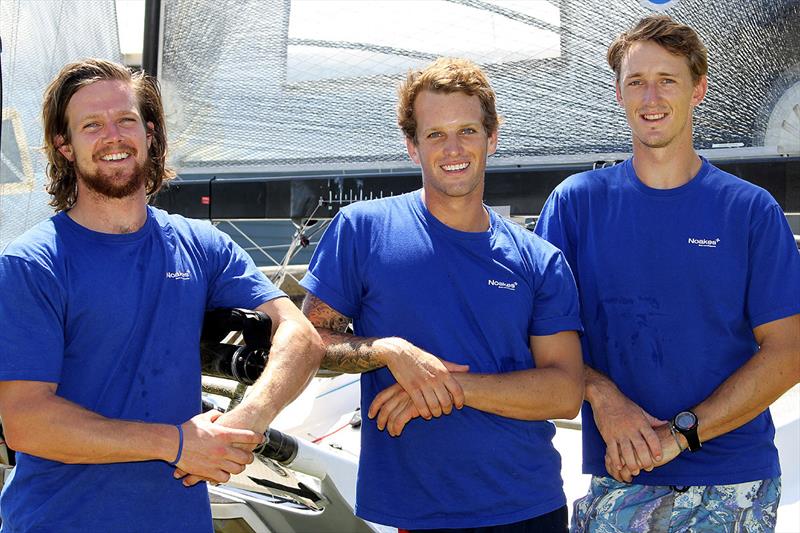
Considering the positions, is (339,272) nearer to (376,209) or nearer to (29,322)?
(376,209)

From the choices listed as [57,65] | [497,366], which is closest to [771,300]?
[497,366]

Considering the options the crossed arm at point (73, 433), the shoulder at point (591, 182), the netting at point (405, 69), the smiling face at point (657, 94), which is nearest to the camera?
the crossed arm at point (73, 433)

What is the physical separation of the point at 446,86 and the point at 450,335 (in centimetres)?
55

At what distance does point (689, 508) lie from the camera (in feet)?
7.41

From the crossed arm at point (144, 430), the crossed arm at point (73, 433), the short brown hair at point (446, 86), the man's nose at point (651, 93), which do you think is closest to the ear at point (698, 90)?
the man's nose at point (651, 93)

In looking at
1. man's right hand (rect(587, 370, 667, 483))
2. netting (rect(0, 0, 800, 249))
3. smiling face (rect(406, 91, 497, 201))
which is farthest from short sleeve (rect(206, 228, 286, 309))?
netting (rect(0, 0, 800, 249))

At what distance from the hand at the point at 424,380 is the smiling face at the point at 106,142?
2.01 ft

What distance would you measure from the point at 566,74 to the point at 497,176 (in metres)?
0.50

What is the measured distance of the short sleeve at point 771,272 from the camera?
7.32 ft

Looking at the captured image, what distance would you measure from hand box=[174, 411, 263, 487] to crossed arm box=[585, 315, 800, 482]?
0.78 meters

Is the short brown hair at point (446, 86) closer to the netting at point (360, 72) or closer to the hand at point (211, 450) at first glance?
the hand at point (211, 450)

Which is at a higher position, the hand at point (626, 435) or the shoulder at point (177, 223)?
the shoulder at point (177, 223)

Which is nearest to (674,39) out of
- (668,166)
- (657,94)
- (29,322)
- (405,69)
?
(657,94)

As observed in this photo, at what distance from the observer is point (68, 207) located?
6.83ft
